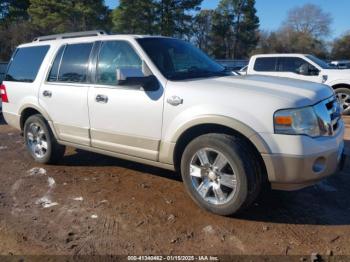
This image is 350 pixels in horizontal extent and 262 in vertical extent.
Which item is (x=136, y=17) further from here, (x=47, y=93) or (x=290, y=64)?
(x=47, y=93)

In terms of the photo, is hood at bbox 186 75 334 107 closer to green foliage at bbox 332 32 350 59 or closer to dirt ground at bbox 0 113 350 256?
dirt ground at bbox 0 113 350 256

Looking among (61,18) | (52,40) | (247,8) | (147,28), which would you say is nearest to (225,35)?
(247,8)

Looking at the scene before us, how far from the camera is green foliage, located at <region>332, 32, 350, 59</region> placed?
5962cm

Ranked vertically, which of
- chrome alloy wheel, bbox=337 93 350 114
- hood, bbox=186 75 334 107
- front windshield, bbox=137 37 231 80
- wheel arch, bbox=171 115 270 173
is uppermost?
front windshield, bbox=137 37 231 80

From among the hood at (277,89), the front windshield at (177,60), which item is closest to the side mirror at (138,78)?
the front windshield at (177,60)

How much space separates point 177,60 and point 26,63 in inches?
107

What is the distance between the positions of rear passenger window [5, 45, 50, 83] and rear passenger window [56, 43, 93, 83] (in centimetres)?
50

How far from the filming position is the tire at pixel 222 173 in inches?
150

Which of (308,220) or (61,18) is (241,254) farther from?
(61,18)

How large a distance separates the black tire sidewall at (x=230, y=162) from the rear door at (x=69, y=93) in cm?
166

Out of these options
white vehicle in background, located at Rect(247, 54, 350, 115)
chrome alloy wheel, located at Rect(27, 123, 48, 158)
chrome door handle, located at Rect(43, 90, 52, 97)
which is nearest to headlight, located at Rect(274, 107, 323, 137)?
chrome door handle, located at Rect(43, 90, 52, 97)

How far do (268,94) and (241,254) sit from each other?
1.49 m

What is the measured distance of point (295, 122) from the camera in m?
Answer: 3.60

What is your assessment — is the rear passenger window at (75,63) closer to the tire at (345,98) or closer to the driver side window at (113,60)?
the driver side window at (113,60)
